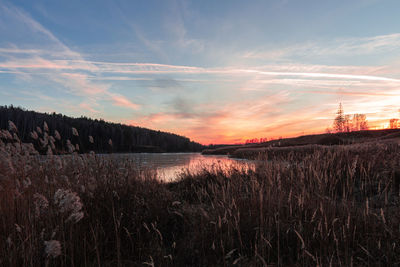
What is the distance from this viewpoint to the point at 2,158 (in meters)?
4.11

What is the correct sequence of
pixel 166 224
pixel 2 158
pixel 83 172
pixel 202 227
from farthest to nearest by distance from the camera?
pixel 83 172
pixel 166 224
pixel 2 158
pixel 202 227

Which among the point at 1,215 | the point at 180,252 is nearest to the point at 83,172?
the point at 1,215

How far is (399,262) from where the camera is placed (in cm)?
257

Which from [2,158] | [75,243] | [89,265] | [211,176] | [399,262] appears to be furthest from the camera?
[211,176]

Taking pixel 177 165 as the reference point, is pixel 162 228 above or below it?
above

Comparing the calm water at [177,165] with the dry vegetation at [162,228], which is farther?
the calm water at [177,165]

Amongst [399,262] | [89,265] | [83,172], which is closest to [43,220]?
[89,265]

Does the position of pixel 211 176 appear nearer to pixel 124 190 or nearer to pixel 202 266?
pixel 124 190

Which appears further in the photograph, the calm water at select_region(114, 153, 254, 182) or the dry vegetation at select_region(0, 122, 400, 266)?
the calm water at select_region(114, 153, 254, 182)

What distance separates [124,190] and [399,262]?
449cm

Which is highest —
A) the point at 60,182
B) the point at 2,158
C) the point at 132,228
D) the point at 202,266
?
the point at 2,158

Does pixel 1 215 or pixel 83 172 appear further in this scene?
pixel 83 172

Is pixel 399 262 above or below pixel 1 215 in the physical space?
below

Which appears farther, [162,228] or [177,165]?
[177,165]
